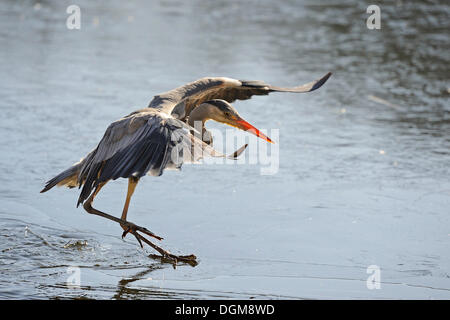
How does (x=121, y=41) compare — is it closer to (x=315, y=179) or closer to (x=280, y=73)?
(x=280, y=73)

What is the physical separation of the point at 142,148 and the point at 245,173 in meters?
2.51

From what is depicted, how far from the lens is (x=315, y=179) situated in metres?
7.02

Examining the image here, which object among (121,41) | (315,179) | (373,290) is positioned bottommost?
(373,290)

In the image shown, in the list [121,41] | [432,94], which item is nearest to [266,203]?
[432,94]

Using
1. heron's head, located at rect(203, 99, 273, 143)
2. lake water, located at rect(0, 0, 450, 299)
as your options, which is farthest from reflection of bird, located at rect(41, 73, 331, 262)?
lake water, located at rect(0, 0, 450, 299)

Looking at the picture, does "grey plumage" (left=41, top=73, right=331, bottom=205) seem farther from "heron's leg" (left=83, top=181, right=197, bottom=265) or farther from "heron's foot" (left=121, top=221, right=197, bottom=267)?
"heron's foot" (left=121, top=221, right=197, bottom=267)

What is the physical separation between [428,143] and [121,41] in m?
6.07

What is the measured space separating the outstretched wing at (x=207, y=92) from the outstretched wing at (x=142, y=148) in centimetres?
62

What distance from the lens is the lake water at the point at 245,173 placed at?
507cm

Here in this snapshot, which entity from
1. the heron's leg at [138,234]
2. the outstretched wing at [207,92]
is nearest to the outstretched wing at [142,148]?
the heron's leg at [138,234]

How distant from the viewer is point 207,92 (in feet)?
21.3

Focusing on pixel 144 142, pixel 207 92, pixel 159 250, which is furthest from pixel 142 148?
pixel 207 92

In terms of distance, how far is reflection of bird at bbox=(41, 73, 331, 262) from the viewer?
15.6 ft

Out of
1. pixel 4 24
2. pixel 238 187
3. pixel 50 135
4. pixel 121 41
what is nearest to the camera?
pixel 238 187
